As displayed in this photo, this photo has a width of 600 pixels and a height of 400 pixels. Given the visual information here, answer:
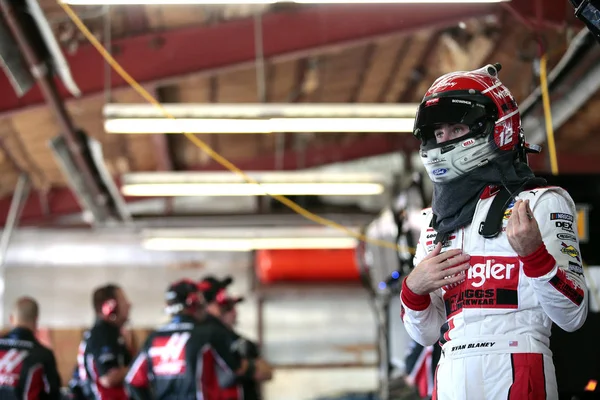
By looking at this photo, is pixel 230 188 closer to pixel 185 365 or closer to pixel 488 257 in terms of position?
pixel 185 365

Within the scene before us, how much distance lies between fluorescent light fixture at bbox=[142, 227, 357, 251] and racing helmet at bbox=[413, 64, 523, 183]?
10.9m

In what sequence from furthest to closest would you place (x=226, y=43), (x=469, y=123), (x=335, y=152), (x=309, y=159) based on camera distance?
1. (x=335, y=152)
2. (x=309, y=159)
3. (x=226, y=43)
4. (x=469, y=123)

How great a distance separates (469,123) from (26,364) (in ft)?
15.8

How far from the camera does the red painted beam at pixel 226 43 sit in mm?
8664

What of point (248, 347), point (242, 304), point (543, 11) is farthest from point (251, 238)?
point (543, 11)

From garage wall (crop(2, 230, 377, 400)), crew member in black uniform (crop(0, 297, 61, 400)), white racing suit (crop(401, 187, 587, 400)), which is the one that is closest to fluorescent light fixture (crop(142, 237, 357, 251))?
garage wall (crop(2, 230, 377, 400))

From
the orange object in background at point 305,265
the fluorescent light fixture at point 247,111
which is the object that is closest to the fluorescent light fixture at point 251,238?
the orange object in background at point 305,265

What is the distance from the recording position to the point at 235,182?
9484mm

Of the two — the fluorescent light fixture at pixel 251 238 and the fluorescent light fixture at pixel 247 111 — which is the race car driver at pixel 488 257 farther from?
the fluorescent light fixture at pixel 251 238

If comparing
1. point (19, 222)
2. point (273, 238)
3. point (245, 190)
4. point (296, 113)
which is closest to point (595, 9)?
point (296, 113)

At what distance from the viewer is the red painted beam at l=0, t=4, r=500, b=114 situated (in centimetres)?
866

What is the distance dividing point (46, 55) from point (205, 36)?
1.91 m

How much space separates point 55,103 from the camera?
870cm

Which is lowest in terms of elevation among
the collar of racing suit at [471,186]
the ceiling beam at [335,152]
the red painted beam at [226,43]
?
the collar of racing suit at [471,186]
